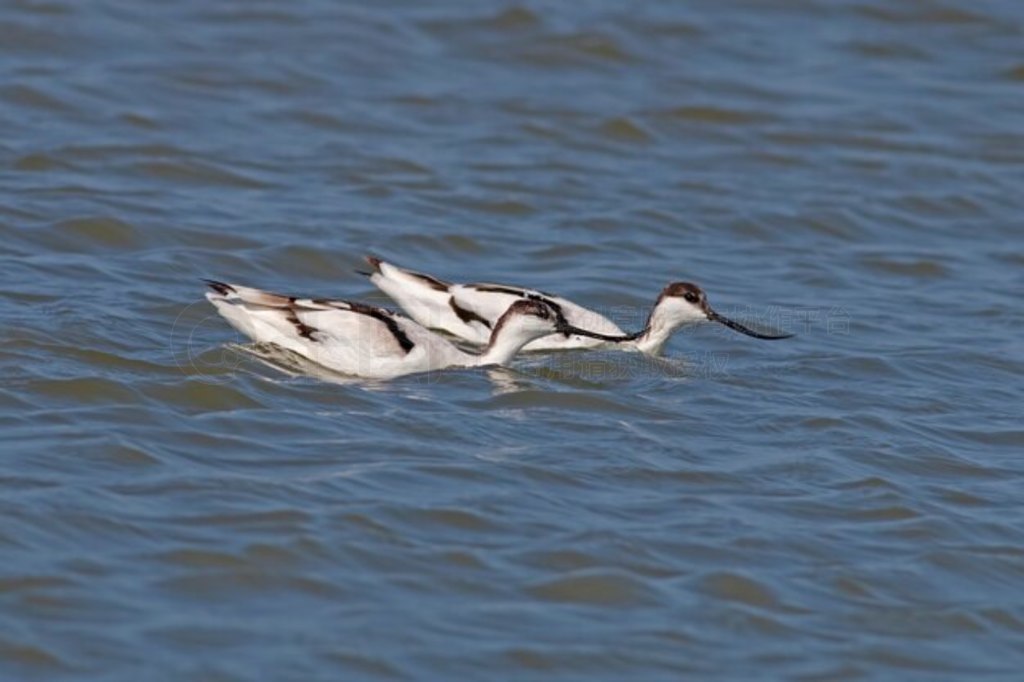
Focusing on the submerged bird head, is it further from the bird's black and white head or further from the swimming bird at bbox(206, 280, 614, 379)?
the bird's black and white head

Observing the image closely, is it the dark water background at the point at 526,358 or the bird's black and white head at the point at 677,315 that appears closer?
the dark water background at the point at 526,358

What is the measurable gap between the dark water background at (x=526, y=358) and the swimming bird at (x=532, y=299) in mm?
310

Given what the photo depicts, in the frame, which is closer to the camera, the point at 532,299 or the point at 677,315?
the point at 532,299

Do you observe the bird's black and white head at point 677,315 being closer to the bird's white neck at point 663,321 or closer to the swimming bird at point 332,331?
the bird's white neck at point 663,321

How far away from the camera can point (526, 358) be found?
13.0m

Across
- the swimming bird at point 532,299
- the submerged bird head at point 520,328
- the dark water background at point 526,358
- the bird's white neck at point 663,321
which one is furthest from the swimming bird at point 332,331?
the bird's white neck at point 663,321

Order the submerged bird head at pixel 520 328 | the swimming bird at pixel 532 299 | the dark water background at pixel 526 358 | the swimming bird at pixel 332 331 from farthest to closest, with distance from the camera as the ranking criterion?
the swimming bird at pixel 532 299 < the submerged bird head at pixel 520 328 < the swimming bird at pixel 332 331 < the dark water background at pixel 526 358

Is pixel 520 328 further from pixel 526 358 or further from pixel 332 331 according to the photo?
pixel 332 331

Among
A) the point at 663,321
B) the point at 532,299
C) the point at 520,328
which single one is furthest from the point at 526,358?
the point at 663,321

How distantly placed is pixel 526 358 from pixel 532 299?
1.66ft

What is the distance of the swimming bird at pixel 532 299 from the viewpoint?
1299 centimetres

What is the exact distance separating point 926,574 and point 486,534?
6.60 ft

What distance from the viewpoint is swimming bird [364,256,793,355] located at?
1299 cm

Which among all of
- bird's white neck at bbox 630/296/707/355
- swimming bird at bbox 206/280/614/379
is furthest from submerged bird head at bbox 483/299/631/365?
bird's white neck at bbox 630/296/707/355
